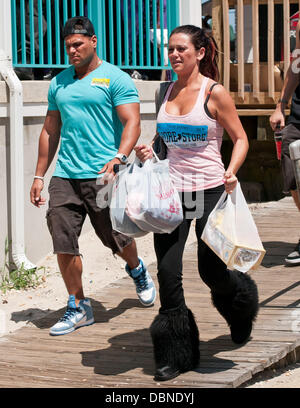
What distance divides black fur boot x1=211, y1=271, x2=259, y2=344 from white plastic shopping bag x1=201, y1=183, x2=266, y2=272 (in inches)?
18.5

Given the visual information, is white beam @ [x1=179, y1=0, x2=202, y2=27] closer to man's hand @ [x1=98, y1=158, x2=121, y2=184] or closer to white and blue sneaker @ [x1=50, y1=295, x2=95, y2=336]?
man's hand @ [x1=98, y1=158, x2=121, y2=184]

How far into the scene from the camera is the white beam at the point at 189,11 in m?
10.4

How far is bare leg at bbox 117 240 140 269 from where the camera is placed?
261 inches

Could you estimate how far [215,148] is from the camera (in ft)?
17.2

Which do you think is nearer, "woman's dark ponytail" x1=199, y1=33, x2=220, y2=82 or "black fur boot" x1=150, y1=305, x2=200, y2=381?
"black fur boot" x1=150, y1=305, x2=200, y2=381

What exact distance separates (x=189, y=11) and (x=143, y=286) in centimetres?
465

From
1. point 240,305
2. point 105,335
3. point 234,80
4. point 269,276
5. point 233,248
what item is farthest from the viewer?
point 234,80

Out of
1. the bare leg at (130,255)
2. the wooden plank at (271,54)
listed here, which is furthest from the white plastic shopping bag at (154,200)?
the wooden plank at (271,54)

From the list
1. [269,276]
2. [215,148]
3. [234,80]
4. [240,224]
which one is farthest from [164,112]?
[234,80]

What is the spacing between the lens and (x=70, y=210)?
6.29 m

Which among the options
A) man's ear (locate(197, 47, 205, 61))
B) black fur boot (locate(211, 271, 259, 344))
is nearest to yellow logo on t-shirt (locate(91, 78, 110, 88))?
man's ear (locate(197, 47, 205, 61))

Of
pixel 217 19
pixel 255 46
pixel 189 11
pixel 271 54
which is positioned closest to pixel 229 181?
pixel 189 11

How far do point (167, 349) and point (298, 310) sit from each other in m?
1.55
